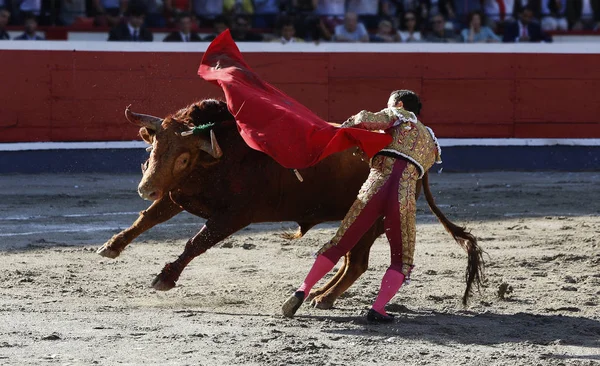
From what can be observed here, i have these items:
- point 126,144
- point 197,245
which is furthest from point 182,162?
point 126,144

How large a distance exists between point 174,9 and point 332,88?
69.0 inches

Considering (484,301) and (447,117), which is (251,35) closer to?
(447,117)

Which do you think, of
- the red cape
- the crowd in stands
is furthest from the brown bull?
the crowd in stands

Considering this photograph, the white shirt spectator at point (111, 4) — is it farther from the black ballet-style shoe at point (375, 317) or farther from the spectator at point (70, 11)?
the black ballet-style shoe at point (375, 317)

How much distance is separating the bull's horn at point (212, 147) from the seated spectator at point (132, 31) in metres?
5.49

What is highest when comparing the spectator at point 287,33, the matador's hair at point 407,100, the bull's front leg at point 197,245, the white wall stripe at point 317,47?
the matador's hair at point 407,100

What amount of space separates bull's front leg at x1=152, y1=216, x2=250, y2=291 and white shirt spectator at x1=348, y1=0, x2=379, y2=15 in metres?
6.84

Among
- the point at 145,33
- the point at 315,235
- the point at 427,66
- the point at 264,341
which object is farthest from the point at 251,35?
the point at 264,341

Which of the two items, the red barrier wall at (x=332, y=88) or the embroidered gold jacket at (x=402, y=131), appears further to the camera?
the red barrier wall at (x=332, y=88)

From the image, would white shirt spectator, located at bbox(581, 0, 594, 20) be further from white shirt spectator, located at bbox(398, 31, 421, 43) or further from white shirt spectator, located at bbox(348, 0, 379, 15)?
white shirt spectator, located at bbox(348, 0, 379, 15)

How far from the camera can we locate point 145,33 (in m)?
10.1

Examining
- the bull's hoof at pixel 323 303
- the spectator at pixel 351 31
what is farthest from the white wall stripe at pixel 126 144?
the bull's hoof at pixel 323 303

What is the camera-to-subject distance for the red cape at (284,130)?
4355mm

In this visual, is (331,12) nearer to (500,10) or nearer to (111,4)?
(500,10)
